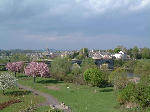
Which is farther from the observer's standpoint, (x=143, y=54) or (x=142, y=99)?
(x=143, y=54)

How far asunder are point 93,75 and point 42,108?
17654mm

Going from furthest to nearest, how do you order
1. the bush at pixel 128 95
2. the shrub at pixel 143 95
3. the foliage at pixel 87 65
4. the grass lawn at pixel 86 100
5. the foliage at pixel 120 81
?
the foliage at pixel 87 65
the foliage at pixel 120 81
the bush at pixel 128 95
the grass lawn at pixel 86 100
the shrub at pixel 143 95

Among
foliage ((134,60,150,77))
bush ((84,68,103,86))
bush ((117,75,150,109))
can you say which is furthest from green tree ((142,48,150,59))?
bush ((117,75,150,109))

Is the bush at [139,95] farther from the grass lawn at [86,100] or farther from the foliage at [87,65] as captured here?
the foliage at [87,65]

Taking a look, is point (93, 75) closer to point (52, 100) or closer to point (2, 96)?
point (52, 100)

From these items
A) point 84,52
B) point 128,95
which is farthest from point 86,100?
point 84,52

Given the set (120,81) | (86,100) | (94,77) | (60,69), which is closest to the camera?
(86,100)

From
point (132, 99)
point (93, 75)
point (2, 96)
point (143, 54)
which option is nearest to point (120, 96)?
point (132, 99)

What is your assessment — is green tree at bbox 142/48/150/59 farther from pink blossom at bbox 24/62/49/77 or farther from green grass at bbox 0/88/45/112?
green grass at bbox 0/88/45/112

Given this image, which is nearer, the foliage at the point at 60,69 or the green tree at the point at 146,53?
the foliage at the point at 60,69

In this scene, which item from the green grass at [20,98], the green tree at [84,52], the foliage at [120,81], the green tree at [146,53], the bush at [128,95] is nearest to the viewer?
the bush at [128,95]

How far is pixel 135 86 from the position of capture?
3141 centimetres

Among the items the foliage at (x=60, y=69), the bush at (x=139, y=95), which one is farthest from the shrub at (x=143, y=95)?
the foliage at (x=60, y=69)

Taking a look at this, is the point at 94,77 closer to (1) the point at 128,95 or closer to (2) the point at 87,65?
(1) the point at 128,95
